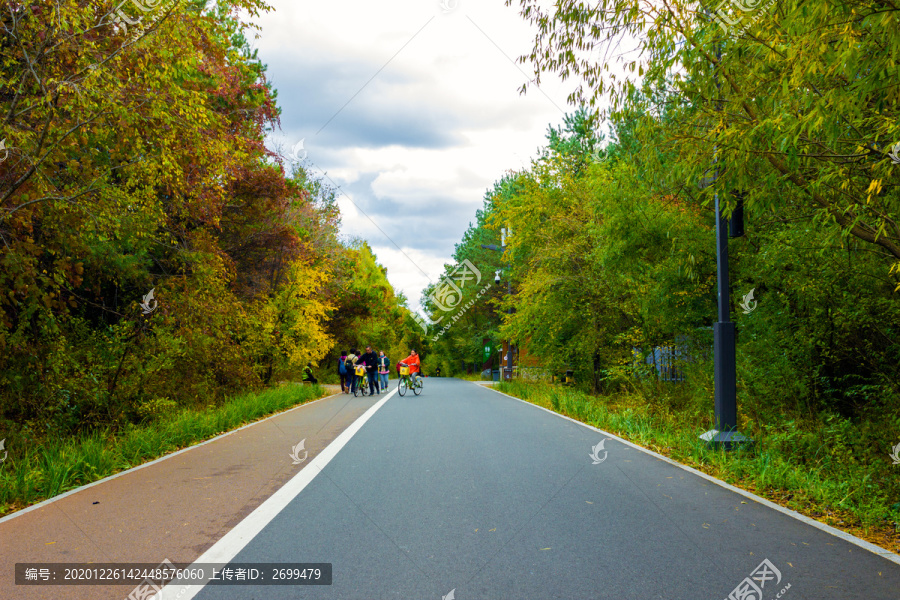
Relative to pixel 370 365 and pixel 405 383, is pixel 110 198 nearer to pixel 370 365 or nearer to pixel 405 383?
pixel 370 365

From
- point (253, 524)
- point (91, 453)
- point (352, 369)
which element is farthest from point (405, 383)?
point (253, 524)

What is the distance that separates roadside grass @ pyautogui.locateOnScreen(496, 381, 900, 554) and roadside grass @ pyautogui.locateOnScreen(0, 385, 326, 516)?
751 centimetres

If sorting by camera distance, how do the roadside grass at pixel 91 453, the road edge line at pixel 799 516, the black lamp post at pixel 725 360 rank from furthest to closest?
the black lamp post at pixel 725 360 → the roadside grass at pixel 91 453 → the road edge line at pixel 799 516

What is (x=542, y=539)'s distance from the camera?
4.88 metres

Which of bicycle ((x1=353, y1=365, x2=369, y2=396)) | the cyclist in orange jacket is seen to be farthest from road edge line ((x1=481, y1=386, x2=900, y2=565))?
the cyclist in orange jacket

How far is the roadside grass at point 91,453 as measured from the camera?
6.45 meters

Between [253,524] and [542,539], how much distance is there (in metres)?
2.42

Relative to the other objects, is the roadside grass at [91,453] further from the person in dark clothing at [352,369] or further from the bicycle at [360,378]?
the person in dark clothing at [352,369]

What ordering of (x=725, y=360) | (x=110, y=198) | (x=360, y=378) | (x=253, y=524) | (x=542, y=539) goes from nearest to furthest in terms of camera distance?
(x=542, y=539) < (x=253, y=524) < (x=110, y=198) < (x=725, y=360) < (x=360, y=378)

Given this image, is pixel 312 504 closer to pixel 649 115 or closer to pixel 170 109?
pixel 170 109

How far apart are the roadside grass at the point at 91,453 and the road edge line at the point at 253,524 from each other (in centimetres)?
241

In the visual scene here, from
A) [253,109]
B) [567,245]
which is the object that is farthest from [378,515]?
[567,245]

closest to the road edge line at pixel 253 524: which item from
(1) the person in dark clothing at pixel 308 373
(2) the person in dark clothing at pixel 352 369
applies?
(2) the person in dark clothing at pixel 352 369

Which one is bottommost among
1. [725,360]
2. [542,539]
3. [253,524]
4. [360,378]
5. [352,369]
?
[542,539]
